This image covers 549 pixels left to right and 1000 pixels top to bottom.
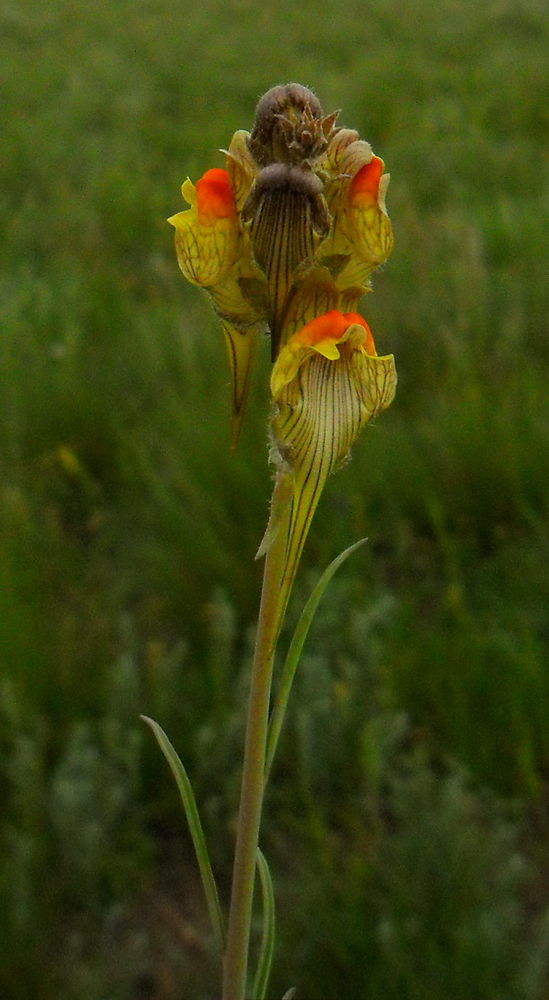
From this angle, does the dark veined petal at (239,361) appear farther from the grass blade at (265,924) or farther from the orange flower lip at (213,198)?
the grass blade at (265,924)

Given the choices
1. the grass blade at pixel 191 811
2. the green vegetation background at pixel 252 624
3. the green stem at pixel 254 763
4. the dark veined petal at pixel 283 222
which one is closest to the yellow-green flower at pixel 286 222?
the dark veined petal at pixel 283 222

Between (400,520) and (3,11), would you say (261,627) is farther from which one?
(3,11)

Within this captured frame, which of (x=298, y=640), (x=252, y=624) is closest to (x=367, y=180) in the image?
(x=298, y=640)

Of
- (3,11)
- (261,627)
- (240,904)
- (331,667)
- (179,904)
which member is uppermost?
(3,11)

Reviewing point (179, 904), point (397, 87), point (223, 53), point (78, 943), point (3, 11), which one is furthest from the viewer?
point (3, 11)

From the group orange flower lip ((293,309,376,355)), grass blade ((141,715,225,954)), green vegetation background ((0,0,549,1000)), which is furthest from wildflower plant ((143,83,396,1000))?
green vegetation background ((0,0,549,1000))

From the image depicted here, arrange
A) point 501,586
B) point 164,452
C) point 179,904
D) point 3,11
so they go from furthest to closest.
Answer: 1. point 3,11
2. point 164,452
3. point 501,586
4. point 179,904

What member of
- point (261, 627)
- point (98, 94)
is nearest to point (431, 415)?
point (261, 627)
